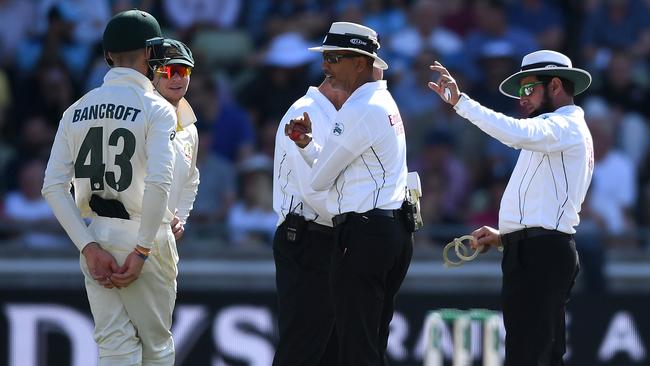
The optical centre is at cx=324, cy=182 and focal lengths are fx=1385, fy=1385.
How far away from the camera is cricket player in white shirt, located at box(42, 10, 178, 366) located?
6.90 meters

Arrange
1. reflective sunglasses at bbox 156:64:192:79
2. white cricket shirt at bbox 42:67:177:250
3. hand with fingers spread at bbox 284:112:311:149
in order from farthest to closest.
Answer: reflective sunglasses at bbox 156:64:192:79, hand with fingers spread at bbox 284:112:311:149, white cricket shirt at bbox 42:67:177:250

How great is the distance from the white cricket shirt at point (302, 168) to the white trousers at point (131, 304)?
3.25 feet

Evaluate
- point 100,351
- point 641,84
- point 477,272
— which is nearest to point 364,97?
point 100,351

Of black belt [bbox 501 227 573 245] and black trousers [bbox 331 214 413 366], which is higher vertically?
black belt [bbox 501 227 573 245]

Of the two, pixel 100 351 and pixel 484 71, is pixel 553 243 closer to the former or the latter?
pixel 100 351

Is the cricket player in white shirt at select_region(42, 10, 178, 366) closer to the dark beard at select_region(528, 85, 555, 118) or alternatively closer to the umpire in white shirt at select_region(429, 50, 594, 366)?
the umpire in white shirt at select_region(429, 50, 594, 366)

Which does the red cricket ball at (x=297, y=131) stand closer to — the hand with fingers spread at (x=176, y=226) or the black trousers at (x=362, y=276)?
the black trousers at (x=362, y=276)

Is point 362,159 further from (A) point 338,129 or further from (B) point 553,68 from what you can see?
(B) point 553,68

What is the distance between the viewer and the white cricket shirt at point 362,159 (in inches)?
287

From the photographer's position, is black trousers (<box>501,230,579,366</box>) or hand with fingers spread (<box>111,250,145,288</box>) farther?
black trousers (<box>501,230,579,366</box>)

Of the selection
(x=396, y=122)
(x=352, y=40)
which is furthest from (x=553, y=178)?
(x=352, y=40)

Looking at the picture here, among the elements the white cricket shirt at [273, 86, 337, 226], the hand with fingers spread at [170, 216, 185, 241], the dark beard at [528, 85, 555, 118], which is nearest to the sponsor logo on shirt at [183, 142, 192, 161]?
the hand with fingers spread at [170, 216, 185, 241]

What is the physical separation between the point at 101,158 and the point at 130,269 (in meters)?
0.58

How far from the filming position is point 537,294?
7469 millimetres
